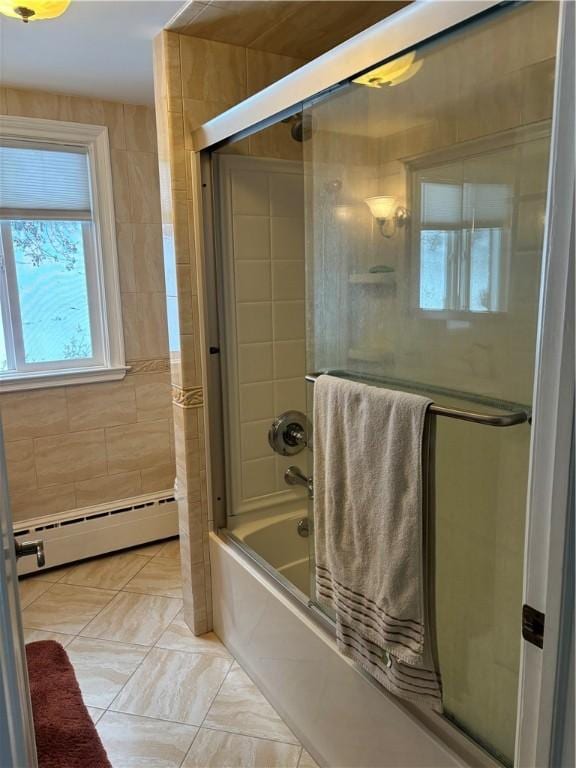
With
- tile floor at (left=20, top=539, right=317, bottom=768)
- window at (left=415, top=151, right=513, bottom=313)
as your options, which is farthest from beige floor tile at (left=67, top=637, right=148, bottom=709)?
window at (left=415, top=151, right=513, bottom=313)

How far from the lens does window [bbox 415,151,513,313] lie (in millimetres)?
1105

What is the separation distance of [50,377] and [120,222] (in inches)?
33.4

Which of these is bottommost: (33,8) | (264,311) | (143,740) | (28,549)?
(143,740)

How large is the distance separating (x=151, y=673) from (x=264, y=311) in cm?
146

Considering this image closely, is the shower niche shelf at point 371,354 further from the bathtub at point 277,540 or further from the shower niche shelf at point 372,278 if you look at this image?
the bathtub at point 277,540

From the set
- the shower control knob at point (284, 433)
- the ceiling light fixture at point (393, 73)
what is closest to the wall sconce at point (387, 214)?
the ceiling light fixture at point (393, 73)

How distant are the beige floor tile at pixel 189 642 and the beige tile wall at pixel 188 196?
275 mm

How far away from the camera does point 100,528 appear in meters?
2.94

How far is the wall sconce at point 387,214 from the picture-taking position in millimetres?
1336

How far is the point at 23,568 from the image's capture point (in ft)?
8.99

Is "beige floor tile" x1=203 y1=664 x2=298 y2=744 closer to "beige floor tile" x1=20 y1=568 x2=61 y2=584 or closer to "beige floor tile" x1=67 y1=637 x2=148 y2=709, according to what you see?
"beige floor tile" x1=67 y1=637 x2=148 y2=709

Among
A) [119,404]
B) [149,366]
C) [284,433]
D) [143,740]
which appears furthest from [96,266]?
[143,740]

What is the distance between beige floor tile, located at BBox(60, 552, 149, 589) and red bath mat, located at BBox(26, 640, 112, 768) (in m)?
0.47

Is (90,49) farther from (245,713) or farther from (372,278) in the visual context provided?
(245,713)
